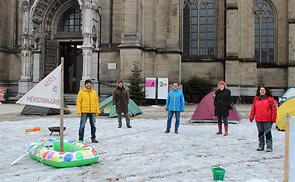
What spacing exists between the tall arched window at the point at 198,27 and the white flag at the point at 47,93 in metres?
19.4

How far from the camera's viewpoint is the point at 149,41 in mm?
19766

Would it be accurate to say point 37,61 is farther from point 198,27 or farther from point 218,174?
point 218,174

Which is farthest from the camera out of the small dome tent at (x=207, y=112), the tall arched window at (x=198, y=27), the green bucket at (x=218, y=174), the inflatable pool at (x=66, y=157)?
the tall arched window at (x=198, y=27)

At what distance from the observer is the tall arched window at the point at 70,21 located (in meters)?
22.2

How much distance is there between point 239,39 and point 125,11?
10.2 metres

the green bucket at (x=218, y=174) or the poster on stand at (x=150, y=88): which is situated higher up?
the poster on stand at (x=150, y=88)

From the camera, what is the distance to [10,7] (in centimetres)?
2295

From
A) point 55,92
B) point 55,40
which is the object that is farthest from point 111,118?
point 55,40

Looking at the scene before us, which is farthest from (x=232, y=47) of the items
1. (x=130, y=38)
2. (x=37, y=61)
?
(x=37, y=61)

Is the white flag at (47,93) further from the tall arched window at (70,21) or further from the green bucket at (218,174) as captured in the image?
the tall arched window at (70,21)

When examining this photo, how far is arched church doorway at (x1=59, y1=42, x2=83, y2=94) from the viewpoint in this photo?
22.3m

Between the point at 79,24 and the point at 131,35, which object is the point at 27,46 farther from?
the point at 131,35

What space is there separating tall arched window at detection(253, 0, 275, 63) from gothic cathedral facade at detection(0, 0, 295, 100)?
0.08 meters

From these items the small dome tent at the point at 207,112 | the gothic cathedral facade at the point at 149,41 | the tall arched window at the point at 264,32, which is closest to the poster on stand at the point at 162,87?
the gothic cathedral facade at the point at 149,41
